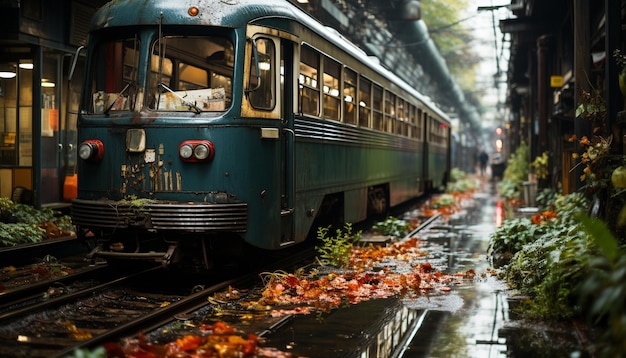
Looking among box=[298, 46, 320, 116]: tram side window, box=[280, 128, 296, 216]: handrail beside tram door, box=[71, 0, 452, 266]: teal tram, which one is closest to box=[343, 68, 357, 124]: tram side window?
box=[298, 46, 320, 116]: tram side window

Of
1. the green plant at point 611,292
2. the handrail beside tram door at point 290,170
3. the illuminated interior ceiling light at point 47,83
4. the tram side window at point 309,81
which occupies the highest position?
the illuminated interior ceiling light at point 47,83

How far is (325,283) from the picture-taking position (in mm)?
8828

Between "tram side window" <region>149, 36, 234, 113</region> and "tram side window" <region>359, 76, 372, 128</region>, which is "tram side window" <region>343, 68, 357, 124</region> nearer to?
"tram side window" <region>359, 76, 372, 128</region>

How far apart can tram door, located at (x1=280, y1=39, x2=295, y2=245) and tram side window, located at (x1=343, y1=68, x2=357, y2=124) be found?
271 centimetres

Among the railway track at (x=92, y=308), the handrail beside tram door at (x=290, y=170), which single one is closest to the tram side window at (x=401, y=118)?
the handrail beside tram door at (x=290, y=170)

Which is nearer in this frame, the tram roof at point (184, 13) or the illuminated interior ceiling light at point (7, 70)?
the tram roof at point (184, 13)

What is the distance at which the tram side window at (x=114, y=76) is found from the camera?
873 cm

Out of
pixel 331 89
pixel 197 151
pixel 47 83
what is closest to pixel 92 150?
pixel 197 151

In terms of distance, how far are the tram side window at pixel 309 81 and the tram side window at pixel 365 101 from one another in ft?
9.06

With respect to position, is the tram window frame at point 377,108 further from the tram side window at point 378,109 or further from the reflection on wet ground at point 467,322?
the reflection on wet ground at point 467,322

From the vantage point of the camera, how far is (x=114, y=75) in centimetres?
893

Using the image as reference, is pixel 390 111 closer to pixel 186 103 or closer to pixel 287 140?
pixel 287 140

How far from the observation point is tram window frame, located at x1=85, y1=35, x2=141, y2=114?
873 cm

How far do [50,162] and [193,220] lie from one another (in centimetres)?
820
